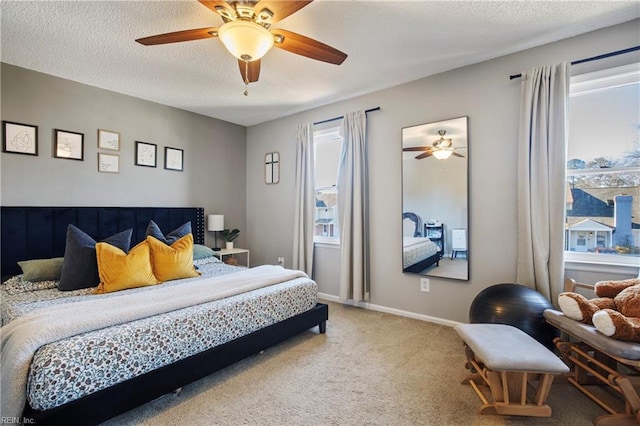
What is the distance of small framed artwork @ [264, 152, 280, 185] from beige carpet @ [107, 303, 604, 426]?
8.66 ft

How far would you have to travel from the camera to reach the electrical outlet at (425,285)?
3.37 metres

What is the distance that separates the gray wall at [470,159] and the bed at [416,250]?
11cm

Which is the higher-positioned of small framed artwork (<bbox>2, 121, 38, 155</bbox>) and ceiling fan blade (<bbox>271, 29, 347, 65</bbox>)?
ceiling fan blade (<bbox>271, 29, 347, 65</bbox>)

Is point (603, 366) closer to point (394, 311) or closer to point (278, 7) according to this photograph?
point (394, 311)

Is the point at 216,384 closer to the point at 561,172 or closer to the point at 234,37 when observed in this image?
the point at 234,37

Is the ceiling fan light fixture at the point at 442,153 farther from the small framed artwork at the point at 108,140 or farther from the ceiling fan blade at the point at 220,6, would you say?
the small framed artwork at the point at 108,140

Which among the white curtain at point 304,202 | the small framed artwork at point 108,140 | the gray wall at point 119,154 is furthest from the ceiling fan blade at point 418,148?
the small framed artwork at point 108,140

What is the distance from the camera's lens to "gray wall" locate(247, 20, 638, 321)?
2807 millimetres

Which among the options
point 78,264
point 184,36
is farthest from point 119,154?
point 184,36

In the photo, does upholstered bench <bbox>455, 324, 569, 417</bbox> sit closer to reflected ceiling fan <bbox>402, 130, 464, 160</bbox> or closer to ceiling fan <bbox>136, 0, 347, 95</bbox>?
reflected ceiling fan <bbox>402, 130, 464, 160</bbox>

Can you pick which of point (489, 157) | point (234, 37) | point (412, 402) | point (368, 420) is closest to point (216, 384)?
point (368, 420)

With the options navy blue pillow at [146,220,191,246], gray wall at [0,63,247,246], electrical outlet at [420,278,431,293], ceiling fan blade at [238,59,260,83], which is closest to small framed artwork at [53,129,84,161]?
gray wall at [0,63,247,246]

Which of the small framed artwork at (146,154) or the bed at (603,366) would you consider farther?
the small framed artwork at (146,154)

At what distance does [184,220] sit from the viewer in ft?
14.2
